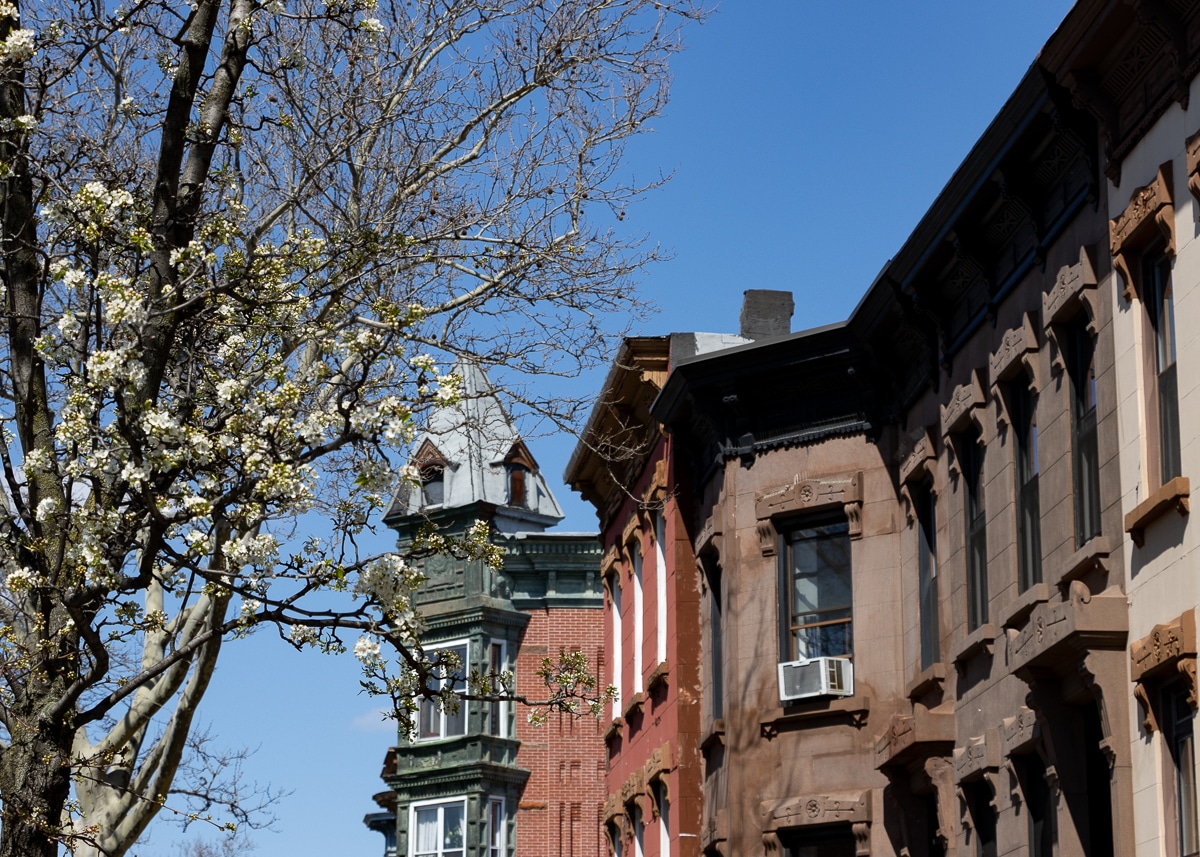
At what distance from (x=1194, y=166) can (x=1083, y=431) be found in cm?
314

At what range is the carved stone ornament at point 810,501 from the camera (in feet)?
70.9

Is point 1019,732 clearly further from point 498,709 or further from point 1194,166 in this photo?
point 498,709

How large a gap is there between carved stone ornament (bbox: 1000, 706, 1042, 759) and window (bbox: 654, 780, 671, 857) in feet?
31.0

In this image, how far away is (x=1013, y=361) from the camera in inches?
668

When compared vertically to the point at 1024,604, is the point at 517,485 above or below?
above

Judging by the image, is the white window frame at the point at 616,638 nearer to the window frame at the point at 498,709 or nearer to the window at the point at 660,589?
the window at the point at 660,589

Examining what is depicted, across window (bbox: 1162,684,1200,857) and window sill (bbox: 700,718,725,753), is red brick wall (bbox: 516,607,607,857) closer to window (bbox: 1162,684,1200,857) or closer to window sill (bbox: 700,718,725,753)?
window sill (bbox: 700,718,725,753)

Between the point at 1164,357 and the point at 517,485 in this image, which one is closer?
the point at 1164,357

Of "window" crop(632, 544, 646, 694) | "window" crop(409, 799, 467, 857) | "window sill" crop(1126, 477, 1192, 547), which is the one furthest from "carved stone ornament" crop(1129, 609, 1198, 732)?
"window" crop(409, 799, 467, 857)

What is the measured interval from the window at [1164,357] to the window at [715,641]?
1042cm

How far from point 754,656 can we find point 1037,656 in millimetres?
7932

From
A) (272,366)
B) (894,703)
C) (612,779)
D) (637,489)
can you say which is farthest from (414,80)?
(612,779)

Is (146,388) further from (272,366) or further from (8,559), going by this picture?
(8,559)

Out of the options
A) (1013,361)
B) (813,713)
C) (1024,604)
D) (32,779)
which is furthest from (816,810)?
(32,779)
